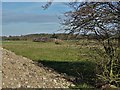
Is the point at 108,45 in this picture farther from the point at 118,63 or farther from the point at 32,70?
the point at 32,70

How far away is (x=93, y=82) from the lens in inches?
546

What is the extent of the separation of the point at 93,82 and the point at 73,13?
280 cm

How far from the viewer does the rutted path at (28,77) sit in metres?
13.4

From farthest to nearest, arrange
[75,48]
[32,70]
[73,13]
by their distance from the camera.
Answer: [32,70] → [75,48] → [73,13]

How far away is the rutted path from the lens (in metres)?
13.4

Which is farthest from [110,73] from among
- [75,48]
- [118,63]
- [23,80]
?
[23,80]

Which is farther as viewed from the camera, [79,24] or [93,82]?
[93,82]

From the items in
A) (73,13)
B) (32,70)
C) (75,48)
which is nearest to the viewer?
(73,13)

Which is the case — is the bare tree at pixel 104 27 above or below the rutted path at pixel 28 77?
above

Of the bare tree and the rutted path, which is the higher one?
the bare tree

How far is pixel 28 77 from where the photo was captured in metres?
14.4

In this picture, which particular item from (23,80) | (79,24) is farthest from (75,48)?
(23,80)

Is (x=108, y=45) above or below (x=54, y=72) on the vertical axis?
above

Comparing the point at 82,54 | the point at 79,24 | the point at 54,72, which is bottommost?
the point at 54,72
